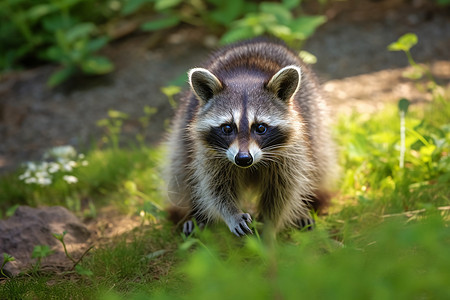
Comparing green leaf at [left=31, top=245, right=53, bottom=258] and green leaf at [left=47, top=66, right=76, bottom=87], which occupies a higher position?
green leaf at [left=31, top=245, right=53, bottom=258]

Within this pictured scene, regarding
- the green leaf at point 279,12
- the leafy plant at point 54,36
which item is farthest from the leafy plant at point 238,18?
the leafy plant at point 54,36

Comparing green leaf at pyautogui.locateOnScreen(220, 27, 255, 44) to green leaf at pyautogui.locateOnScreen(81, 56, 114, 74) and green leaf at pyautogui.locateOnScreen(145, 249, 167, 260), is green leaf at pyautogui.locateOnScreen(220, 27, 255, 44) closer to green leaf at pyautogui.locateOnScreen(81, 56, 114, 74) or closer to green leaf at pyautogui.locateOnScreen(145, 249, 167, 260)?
green leaf at pyautogui.locateOnScreen(81, 56, 114, 74)

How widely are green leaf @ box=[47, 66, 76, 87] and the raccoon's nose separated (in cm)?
368

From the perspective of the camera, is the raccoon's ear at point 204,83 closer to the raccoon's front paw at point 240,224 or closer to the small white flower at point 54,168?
the raccoon's front paw at point 240,224

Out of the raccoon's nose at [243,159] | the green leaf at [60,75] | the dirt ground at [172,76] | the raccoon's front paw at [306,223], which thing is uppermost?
the raccoon's nose at [243,159]

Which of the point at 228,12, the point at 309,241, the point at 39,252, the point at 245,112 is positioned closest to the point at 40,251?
the point at 39,252

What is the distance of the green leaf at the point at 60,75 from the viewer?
5.41 m

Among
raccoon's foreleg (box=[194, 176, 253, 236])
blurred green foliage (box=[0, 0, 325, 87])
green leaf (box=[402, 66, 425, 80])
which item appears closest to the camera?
raccoon's foreleg (box=[194, 176, 253, 236])

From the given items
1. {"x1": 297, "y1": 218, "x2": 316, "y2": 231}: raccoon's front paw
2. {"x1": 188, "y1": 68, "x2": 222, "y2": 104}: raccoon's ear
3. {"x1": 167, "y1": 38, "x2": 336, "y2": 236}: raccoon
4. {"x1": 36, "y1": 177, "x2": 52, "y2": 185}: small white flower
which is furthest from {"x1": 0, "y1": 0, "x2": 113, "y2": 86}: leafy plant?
{"x1": 297, "y1": 218, "x2": 316, "y2": 231}: raccoon's front paw

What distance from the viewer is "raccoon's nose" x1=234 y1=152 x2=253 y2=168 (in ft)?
7.82

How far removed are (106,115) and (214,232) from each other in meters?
2.62

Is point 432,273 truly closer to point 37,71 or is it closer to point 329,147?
point 329,147

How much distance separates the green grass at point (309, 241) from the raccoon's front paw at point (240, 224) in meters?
0.06

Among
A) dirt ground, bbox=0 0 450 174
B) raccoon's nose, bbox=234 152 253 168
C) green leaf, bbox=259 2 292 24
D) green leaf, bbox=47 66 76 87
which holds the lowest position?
dirt ground, bbox=0 0 450 174
